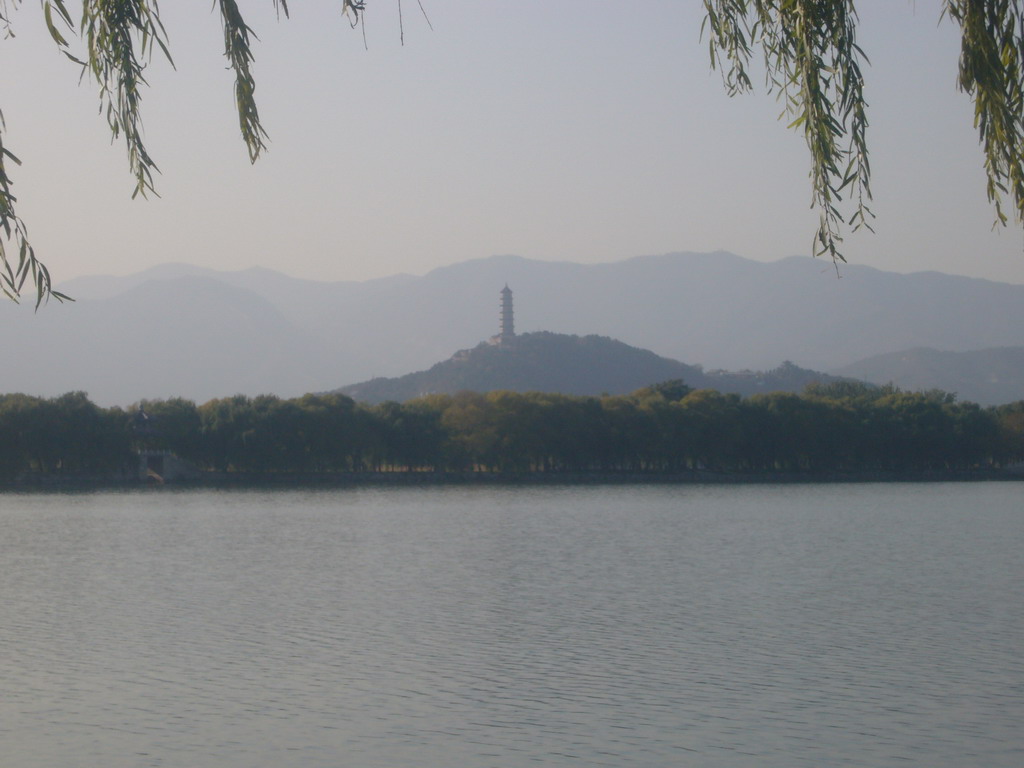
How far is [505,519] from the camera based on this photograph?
138 ft

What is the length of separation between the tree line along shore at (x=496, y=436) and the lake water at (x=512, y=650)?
37.3 m

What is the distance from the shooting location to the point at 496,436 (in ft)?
245

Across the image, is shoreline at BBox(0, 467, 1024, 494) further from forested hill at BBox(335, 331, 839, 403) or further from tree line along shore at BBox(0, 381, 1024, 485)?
forested hill at BBox(335, 331, 839, 403)

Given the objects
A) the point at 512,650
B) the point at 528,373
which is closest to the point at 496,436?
the point at 512,650

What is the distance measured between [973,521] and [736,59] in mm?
39287

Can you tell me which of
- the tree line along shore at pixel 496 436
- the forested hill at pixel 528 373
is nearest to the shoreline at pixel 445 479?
the tree line along shore at pixel 496 436

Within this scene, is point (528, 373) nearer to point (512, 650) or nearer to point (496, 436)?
point (496, 436)

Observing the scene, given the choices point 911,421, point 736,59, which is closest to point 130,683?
point 736,59

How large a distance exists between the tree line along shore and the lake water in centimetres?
3733

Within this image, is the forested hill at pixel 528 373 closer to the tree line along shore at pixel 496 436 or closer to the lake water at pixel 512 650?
the tree line along shore at pixel 496 436

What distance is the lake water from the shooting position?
11320 mm

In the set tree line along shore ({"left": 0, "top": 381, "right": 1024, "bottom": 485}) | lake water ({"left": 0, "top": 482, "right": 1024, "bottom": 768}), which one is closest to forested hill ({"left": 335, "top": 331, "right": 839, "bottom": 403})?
tree line along shore ({"left": 0, "top": 381, "right": 1024, "bottom": 485})

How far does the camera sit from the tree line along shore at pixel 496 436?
71.1 m

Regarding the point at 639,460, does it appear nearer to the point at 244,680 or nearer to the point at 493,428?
the point at 493,428
